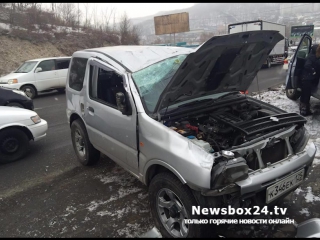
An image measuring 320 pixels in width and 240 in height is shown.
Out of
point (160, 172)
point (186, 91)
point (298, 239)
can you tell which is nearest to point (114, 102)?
point (186, 91)

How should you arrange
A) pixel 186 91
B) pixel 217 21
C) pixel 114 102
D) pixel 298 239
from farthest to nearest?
pixel 217 21
pixel 114 102
pixel 186 91
pixel 298 239

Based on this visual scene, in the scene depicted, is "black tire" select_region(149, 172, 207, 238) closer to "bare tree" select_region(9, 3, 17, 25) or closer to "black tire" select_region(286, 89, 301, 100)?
"black tire" select_region(286, 89, 301, 100)

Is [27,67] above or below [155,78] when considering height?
above

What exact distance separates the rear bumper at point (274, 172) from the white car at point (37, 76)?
11.2m

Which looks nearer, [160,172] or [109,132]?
[160,172]

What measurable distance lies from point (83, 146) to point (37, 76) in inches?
341

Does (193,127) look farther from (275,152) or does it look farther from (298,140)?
(298,140)

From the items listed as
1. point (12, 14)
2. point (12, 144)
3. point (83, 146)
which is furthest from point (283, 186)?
point (12, 14)

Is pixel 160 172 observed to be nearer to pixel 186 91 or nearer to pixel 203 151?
pixel 203 151

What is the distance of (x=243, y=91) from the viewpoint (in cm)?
388

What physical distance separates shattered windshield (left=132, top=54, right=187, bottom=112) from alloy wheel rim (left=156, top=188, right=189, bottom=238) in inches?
38.6

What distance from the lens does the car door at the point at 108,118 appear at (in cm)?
300

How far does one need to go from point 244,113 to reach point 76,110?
2538 mm

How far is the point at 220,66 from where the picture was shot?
3.21 m
